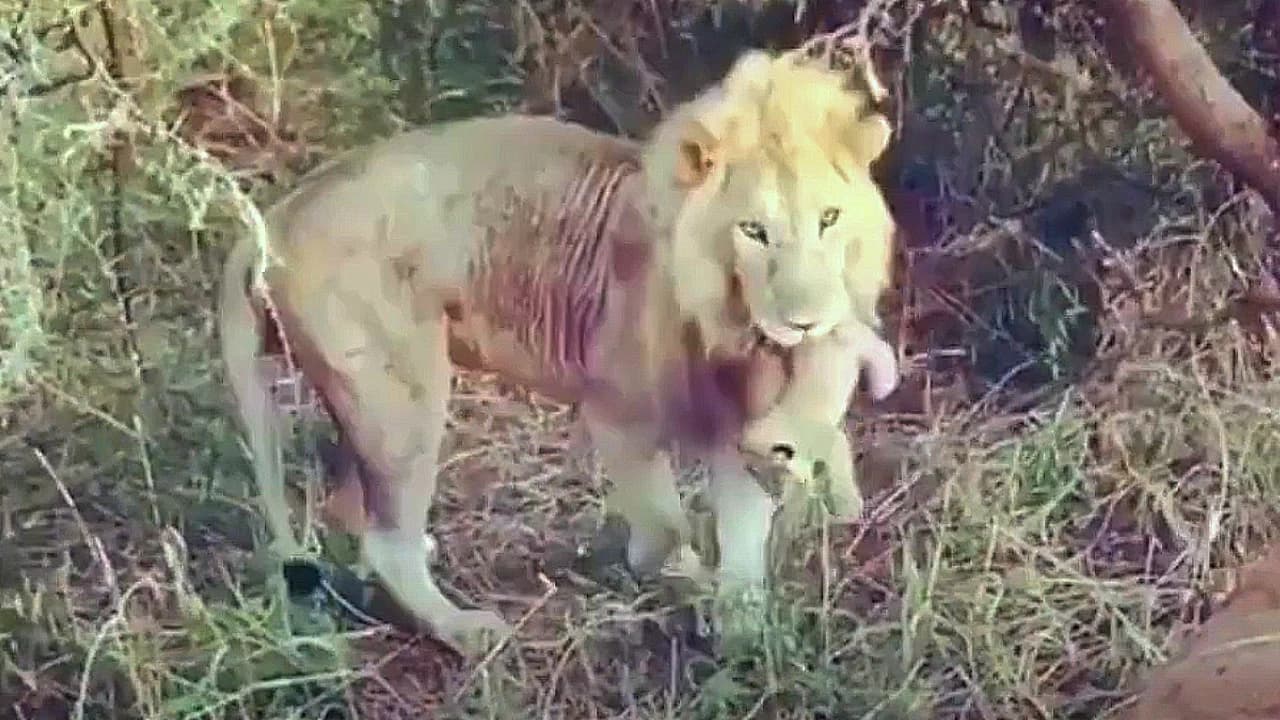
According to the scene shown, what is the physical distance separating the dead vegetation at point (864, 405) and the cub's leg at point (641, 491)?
17mm

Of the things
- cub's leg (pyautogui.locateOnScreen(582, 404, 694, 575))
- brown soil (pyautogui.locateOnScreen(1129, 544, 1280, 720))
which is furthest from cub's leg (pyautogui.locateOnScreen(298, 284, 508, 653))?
brown soil (pyautogui.locateOnScreen(1129, 544, 1280, 720))

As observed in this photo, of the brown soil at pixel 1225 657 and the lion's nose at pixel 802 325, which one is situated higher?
the lion's nose at pixel 802 325

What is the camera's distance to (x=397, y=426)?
3.88ft

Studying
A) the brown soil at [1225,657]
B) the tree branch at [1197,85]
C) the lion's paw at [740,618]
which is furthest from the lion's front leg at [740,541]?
the tree branch at [1197,85]

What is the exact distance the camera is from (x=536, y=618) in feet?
3.86

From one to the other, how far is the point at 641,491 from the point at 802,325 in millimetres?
156

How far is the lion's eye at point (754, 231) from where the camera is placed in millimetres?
1128

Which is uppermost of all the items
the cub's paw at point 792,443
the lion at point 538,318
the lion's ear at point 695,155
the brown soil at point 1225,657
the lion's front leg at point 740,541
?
the lion's ear at point 695,155

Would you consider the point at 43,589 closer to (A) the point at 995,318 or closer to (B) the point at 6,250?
(B) the point at 6,250

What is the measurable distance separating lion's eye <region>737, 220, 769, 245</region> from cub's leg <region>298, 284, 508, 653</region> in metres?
0.21

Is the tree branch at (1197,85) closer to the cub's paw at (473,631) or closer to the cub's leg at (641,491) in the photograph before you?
the cub's leg at (641,491)

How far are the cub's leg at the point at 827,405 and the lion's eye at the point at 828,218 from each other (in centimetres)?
7

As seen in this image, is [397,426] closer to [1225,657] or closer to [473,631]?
[473,631]

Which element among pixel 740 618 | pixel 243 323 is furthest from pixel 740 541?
pixel 243 323
